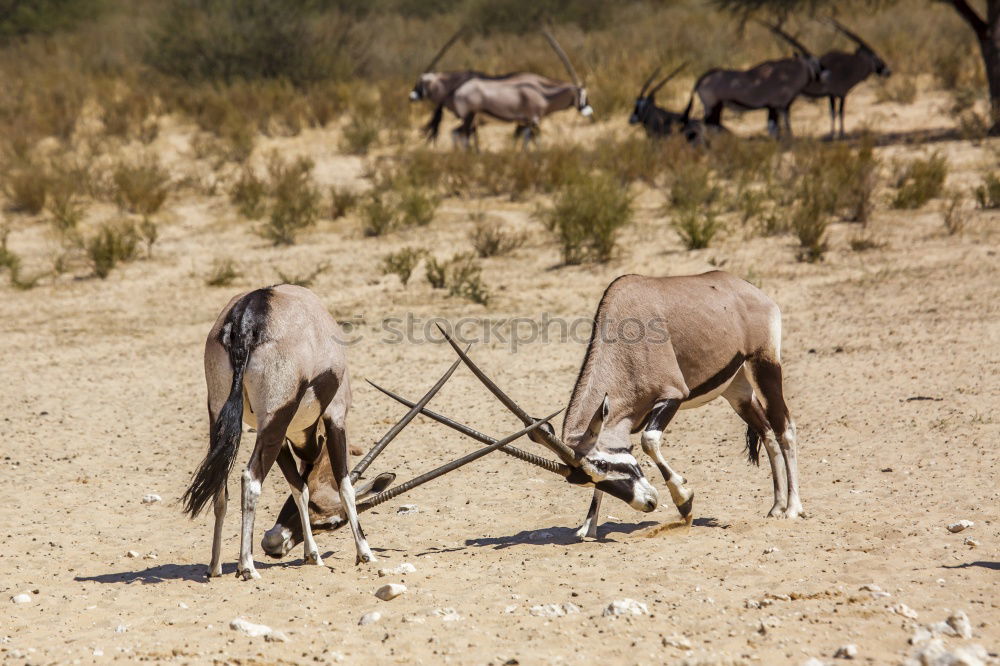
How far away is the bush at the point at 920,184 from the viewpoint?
46.5ft

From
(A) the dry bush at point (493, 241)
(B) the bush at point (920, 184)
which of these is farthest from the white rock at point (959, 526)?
(B) the bush at point (920, 184)

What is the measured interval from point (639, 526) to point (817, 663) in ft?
8.39

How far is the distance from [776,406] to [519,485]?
1742mm

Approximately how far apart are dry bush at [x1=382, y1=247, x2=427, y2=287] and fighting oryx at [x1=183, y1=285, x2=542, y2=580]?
6.64m

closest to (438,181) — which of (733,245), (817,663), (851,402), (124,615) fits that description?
(733,245)

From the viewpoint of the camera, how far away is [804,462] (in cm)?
750

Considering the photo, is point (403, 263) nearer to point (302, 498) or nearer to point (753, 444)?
point (753, 444)

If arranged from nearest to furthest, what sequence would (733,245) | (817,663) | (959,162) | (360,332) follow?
(817,663)
(360,332)
(733,245)
(959,162)

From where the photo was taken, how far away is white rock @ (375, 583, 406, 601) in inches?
203

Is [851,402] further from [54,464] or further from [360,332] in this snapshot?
[54,464]

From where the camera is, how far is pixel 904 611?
457 centimetres

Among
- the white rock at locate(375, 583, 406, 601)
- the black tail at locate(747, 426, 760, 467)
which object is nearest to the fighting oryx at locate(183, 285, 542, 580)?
the white rock at locate(375, 583, 406, 601)

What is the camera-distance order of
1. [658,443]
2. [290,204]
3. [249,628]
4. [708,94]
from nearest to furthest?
[249,628] < [658,443] < [290,204] < [708,94]

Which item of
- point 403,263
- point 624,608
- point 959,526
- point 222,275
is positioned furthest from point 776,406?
point 222,275
